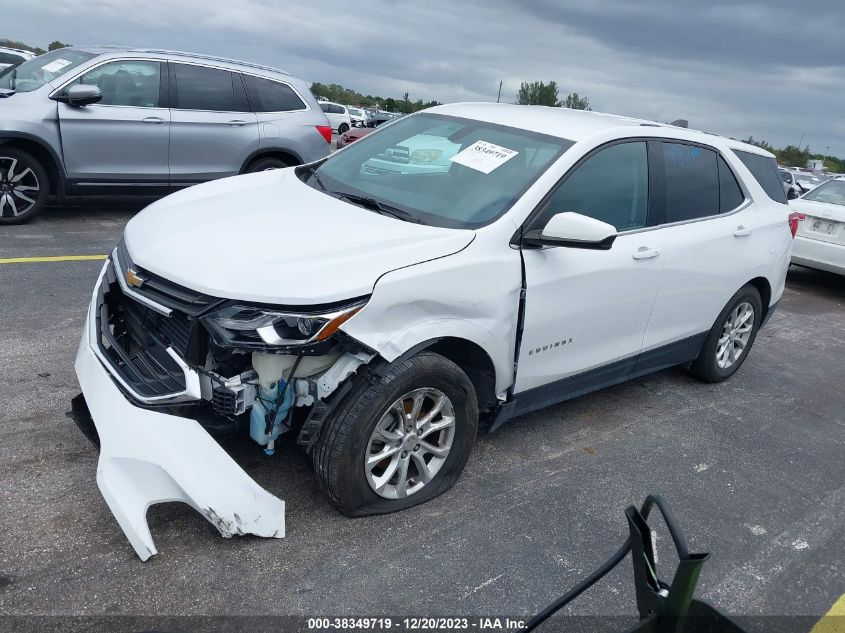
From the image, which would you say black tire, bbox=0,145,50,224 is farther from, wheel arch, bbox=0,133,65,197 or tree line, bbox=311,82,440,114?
tree line, bbox=311,82,440,114

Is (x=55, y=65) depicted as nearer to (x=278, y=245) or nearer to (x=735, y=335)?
(x=278, y=245)

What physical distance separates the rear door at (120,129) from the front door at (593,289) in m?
5.79

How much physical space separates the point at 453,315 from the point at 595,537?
1.20 metres

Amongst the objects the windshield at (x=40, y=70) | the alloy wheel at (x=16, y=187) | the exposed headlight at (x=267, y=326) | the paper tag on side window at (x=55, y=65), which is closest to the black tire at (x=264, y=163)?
the windshield at (x=40, y=70)

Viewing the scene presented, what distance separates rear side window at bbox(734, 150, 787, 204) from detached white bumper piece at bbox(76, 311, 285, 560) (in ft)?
13.4

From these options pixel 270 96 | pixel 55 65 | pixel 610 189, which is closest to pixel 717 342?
pixel 610 189

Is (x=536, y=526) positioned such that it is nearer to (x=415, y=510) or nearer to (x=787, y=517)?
(x=415, y=510)

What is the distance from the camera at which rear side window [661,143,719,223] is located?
443 centimetres

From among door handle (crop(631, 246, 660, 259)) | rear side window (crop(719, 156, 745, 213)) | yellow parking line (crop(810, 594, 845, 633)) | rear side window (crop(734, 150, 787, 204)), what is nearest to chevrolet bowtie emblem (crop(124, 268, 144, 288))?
door handle (crop(631, 246, 660, 259))

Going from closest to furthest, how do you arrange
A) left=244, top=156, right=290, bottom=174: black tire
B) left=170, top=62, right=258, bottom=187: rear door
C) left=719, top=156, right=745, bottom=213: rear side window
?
left=719, top=156, right=745, bottom=213: rear side window, left=170, top=62, right=258, bottom=187: rear door, left=244, top=156, right=290, bottom=174: black tire

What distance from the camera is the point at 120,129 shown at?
25.9ft

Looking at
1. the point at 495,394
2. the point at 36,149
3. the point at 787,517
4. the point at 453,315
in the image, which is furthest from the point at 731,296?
the point at 36,149

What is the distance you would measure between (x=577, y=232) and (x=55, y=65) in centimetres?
697

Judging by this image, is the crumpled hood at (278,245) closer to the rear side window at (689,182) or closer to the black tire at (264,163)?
the rear side window at (689,182)
